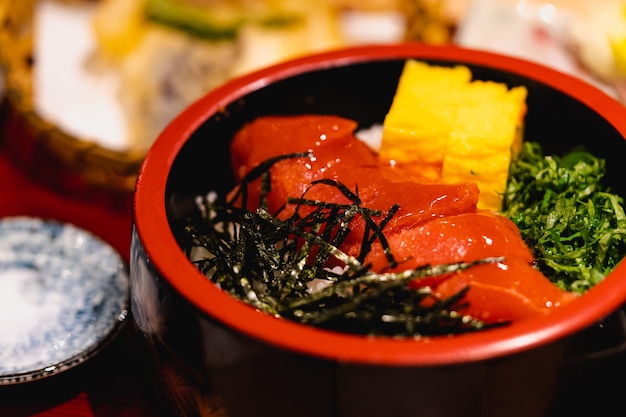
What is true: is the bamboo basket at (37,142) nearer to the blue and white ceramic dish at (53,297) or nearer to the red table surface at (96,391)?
the blue and white ceramic dish at (53,297)

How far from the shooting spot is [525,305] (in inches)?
35.3

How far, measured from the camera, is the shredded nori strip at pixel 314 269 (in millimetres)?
902

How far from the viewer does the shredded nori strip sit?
35.5 inches

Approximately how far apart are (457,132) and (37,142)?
46.1 inches

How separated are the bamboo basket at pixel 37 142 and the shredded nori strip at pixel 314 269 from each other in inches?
22.7

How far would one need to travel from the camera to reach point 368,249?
3.34ft

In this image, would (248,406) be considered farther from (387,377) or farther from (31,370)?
(31,370)

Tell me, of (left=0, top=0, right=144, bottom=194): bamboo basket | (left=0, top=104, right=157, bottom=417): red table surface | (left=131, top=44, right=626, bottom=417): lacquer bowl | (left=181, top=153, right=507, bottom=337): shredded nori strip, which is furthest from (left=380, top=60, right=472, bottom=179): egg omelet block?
(left=0, top=0, right=144, bottom=194): bamboo basket

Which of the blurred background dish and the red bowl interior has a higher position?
the red bowl interior

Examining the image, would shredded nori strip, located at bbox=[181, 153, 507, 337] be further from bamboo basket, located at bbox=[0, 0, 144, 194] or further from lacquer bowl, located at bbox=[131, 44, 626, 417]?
bamboo basket, located at bbox=[0, 0, 144, 194]

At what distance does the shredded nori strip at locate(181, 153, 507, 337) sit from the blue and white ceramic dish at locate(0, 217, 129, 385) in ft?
0.88

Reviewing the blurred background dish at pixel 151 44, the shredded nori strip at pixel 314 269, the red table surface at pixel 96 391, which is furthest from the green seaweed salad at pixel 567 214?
the blurred background dish at pixel 151 44

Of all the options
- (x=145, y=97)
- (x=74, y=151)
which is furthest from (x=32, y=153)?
(x=145, y=97)

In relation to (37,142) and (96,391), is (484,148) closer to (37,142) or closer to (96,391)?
(96,391)
